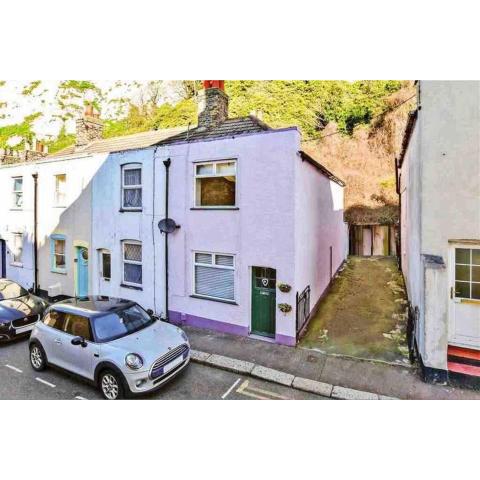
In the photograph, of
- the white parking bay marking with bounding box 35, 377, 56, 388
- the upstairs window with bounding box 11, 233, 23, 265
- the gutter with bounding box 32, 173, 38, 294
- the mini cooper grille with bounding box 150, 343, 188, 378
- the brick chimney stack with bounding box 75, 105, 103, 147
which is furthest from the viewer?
the upstairs window with bounding box 11, 233, 23, 265

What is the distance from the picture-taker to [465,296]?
6.79 metres

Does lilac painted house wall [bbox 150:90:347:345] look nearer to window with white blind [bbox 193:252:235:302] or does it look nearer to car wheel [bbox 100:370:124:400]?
window with white blind [bbox 193:252:235:302]

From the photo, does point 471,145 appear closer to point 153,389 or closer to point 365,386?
point 365,386

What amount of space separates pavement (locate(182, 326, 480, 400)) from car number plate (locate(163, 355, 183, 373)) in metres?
1.43

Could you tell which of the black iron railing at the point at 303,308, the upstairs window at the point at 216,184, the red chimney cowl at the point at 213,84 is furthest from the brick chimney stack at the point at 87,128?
the black iron railing at the point at 303,308

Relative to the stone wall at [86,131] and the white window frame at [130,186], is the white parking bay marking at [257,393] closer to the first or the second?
the white window frame at [130,186]

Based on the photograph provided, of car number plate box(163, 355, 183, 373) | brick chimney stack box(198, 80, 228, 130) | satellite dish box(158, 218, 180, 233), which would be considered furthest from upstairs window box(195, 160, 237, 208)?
car number plate box(163, 355, 183, 373)

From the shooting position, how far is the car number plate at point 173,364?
6466 mm

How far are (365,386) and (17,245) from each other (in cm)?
1634

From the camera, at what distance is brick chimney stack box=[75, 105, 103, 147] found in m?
14.8

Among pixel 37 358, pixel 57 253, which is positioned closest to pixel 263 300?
pixel 37 358

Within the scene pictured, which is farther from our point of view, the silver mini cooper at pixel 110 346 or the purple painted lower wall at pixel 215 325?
the purple painted lower wall at pixel 215 325

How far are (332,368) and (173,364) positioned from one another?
371cm

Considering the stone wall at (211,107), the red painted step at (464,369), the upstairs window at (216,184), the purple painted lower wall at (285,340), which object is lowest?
the purple painted lower wall at (285,340)
